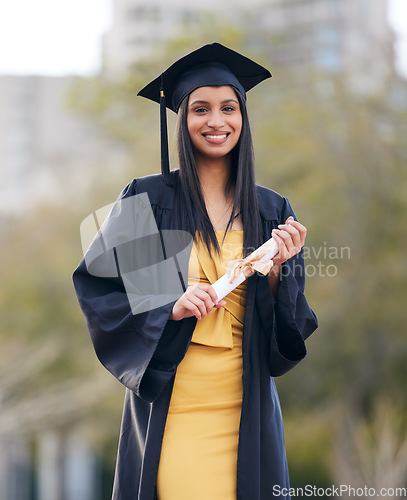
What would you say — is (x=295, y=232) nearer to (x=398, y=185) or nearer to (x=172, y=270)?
(x=172, y=270)

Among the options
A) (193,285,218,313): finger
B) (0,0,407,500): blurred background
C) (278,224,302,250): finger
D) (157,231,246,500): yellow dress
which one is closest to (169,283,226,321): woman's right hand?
(193,285,218,313): finger

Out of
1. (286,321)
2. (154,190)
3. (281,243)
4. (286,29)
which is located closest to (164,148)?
(154,190)

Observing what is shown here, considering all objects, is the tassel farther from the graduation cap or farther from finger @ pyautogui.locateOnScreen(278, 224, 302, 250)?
finger @ pyautogui.locateOnScreen(278, 224, 302, 250)

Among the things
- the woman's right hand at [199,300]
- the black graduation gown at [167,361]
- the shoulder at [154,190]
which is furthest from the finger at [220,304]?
the shoulder at [154,190]

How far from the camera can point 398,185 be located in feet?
41.6

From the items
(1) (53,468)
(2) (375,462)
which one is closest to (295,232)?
(2) (375,462)

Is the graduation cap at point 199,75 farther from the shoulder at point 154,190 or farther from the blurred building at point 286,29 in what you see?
the blurred building at point 286,29

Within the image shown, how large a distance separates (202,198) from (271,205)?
0.23 meters

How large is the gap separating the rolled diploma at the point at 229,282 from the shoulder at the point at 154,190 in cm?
36

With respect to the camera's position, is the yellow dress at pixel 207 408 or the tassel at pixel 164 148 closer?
the yellow dress at pixel 207 408

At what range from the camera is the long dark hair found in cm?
231

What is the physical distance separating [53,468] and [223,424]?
758 inches

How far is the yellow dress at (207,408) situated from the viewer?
2.17 meters

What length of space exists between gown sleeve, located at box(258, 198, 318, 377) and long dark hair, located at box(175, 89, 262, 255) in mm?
147
